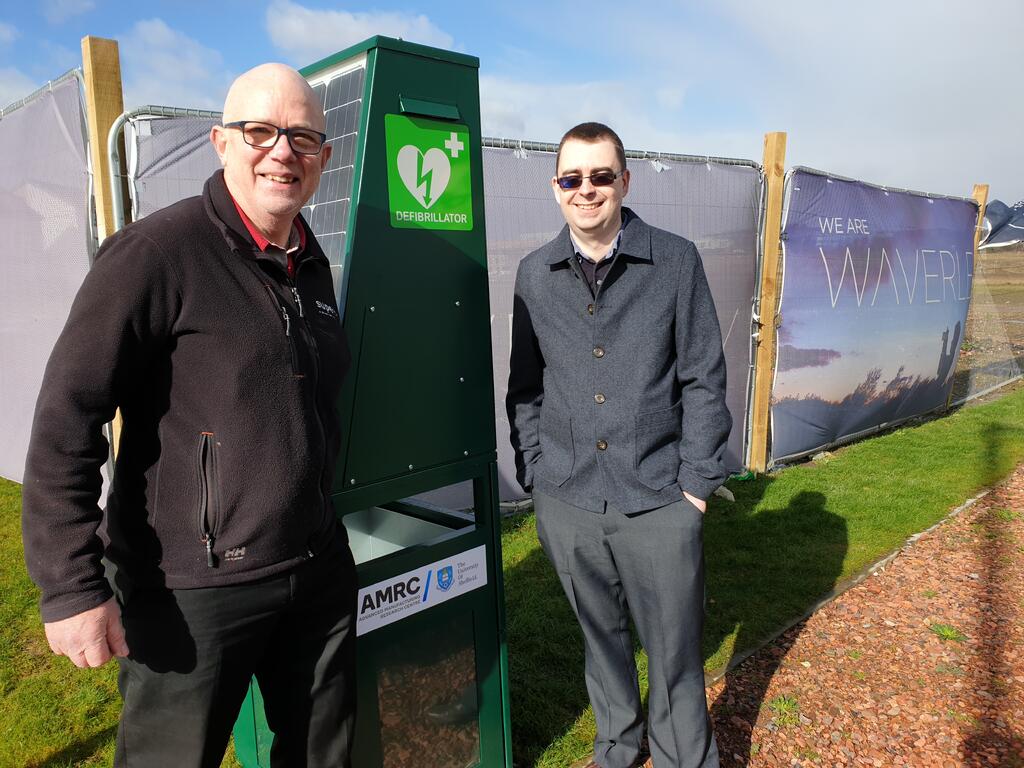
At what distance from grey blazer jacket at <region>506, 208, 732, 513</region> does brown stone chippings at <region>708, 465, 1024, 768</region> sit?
1452mm

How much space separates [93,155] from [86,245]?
2.64 ft

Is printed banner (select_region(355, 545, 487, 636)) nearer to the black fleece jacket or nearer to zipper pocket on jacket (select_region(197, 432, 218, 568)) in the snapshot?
the black fleece jacket

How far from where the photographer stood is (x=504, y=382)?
5.22 m

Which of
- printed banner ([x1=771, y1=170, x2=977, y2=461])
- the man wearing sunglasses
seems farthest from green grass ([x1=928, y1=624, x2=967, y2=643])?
printed banner ([x1=771, y1=170, x2=977, y2=461])

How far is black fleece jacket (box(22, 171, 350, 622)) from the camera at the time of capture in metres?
1.49

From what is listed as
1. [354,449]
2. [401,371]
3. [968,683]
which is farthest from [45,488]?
[968,683]

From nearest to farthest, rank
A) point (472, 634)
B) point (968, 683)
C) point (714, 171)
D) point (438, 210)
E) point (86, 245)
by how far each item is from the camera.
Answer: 1. point (438, 210)
2. point (472, 634)
3. point (968, 683)
4. point (86, 245)
5. point (714, 171)

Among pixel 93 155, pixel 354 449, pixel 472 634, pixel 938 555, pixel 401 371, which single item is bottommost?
pixel 938 555

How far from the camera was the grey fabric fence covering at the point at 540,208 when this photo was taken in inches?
156

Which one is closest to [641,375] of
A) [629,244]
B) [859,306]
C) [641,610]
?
[629,244]

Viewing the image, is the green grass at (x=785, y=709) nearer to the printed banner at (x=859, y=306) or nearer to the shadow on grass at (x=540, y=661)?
the shadow on grass at (x=540, y=661)

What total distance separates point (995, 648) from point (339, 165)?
13.2 ft

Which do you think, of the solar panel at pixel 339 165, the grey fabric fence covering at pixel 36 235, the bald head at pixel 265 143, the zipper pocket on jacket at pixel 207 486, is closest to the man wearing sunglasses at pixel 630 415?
the solar panel at pixel 339 165

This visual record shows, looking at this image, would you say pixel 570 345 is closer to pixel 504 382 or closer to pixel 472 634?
pixel 472 634
